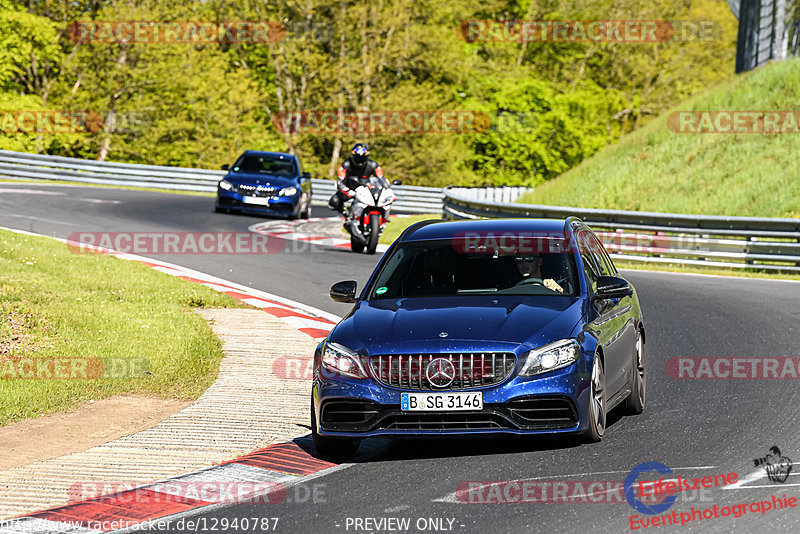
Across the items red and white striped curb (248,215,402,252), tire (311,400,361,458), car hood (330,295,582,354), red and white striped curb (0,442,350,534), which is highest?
car hood (330,295,582,354)

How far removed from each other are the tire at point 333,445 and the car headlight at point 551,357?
4.18ft

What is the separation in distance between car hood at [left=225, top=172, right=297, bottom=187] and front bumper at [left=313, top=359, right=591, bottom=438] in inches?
814

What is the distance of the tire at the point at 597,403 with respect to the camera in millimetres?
7305

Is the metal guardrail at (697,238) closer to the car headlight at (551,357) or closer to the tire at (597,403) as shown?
the tire at (597,403)

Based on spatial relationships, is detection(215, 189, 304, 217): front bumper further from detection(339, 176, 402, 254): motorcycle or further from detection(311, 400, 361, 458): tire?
detection(311, 400, 361, 458): tire

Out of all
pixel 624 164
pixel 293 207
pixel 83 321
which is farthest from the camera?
pixel 624 164

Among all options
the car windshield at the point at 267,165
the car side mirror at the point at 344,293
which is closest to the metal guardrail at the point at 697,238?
the car windshield at the point at 267,165

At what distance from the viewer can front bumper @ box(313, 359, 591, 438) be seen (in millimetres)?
7055

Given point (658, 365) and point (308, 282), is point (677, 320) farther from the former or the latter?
point (308, 282)

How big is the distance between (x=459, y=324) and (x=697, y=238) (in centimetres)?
1527

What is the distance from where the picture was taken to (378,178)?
22.0 metres

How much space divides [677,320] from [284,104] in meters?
46.3

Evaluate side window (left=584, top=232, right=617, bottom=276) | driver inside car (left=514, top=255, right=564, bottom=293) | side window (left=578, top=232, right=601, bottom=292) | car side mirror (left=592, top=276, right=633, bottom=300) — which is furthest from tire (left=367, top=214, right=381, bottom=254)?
→ car side mirror (left=592, top=276, right=633, bottom=300)

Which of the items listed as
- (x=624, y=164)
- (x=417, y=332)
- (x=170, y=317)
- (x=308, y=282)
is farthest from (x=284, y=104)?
(x=417, y=332)
